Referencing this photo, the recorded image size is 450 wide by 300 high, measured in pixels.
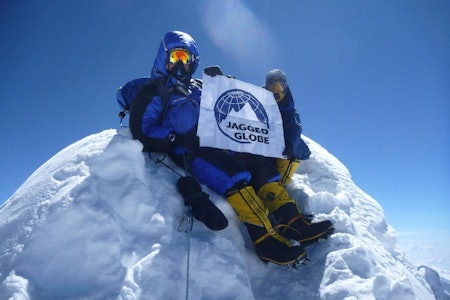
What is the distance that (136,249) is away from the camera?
2.46m

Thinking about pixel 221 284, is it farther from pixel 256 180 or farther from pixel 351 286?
pixel 256 180

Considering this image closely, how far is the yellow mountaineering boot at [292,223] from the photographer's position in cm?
346

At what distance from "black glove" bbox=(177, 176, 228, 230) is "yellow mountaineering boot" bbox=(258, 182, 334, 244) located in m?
0.95

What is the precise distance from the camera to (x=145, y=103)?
3840 mm

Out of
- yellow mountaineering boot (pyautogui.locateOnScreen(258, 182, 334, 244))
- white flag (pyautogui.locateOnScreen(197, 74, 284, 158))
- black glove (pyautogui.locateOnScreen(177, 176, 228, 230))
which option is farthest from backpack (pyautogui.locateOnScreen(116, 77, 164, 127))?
yellow mountaineering boot (pyautogui.locateOnScreen(258, 182, 334, 244))

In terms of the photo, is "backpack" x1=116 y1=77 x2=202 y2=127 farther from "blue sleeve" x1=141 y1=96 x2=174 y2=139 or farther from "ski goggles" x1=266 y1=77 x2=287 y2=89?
"ski goggles" x1=266 y1=77 x2=287 y2=89

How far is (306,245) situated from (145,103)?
119 inches

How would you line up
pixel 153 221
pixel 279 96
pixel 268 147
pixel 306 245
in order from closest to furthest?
pixel 153 221 < pixel 306 245 < pixel 268 147 < pixel 279 96

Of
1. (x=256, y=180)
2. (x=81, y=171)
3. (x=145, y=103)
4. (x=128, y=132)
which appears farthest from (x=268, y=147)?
(x=81, y=171)

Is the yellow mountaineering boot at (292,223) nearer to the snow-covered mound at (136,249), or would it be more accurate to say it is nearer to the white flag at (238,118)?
the snow-covered mound at (136,249)

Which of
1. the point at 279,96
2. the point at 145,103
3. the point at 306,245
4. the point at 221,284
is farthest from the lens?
the point at 279,96

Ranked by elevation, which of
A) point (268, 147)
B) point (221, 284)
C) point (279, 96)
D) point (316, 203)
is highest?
point (279, 96)

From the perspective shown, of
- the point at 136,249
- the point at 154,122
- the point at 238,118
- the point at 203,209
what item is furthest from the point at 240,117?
the point at 136,249

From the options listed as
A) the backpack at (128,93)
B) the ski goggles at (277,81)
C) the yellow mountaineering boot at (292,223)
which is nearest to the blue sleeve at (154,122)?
the backpack at (128,93)
